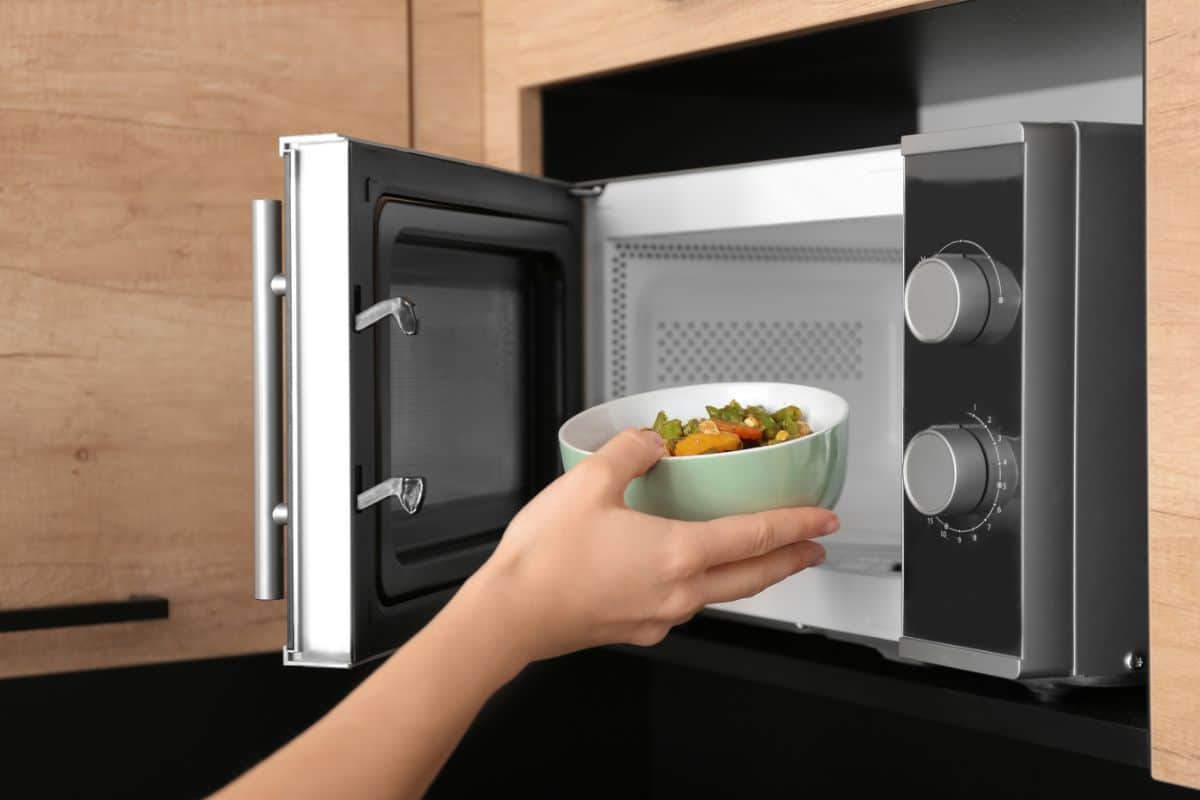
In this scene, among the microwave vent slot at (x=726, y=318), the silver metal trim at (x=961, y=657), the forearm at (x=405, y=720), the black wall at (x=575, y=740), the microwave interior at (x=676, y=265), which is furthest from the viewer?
the black wall at (x=575, y=740)

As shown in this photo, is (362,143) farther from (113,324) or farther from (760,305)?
(760,305)

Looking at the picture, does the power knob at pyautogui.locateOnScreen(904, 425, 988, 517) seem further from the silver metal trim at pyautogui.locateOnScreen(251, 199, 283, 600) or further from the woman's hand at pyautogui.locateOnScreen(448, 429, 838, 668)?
the silver metal trim at pyautogui.locateOnScreen(251, 199, 283, 600)

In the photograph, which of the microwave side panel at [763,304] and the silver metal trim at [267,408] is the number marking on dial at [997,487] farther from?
the silver metal trim at [267,408]

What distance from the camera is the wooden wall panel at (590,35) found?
77 cm

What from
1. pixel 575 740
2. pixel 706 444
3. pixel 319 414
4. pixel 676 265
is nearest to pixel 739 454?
pixel 706 444

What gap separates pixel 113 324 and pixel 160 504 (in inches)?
5.0

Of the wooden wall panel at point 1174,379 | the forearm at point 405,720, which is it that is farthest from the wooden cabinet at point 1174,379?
the forearm at point 405,720

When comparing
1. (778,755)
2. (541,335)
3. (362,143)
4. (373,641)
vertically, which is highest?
(362,143)

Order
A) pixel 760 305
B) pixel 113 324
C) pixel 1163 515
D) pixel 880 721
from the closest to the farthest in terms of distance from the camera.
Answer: pixel 1163 515, pixel 113 324, pixel 760 305, pixel 880 721

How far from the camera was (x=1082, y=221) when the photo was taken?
622mm

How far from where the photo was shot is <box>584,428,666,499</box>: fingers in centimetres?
60

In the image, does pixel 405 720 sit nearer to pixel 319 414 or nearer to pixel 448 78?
pixel 319 414

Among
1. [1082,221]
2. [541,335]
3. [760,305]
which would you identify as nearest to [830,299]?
[760,305]

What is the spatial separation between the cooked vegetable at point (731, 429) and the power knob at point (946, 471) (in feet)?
0.22
